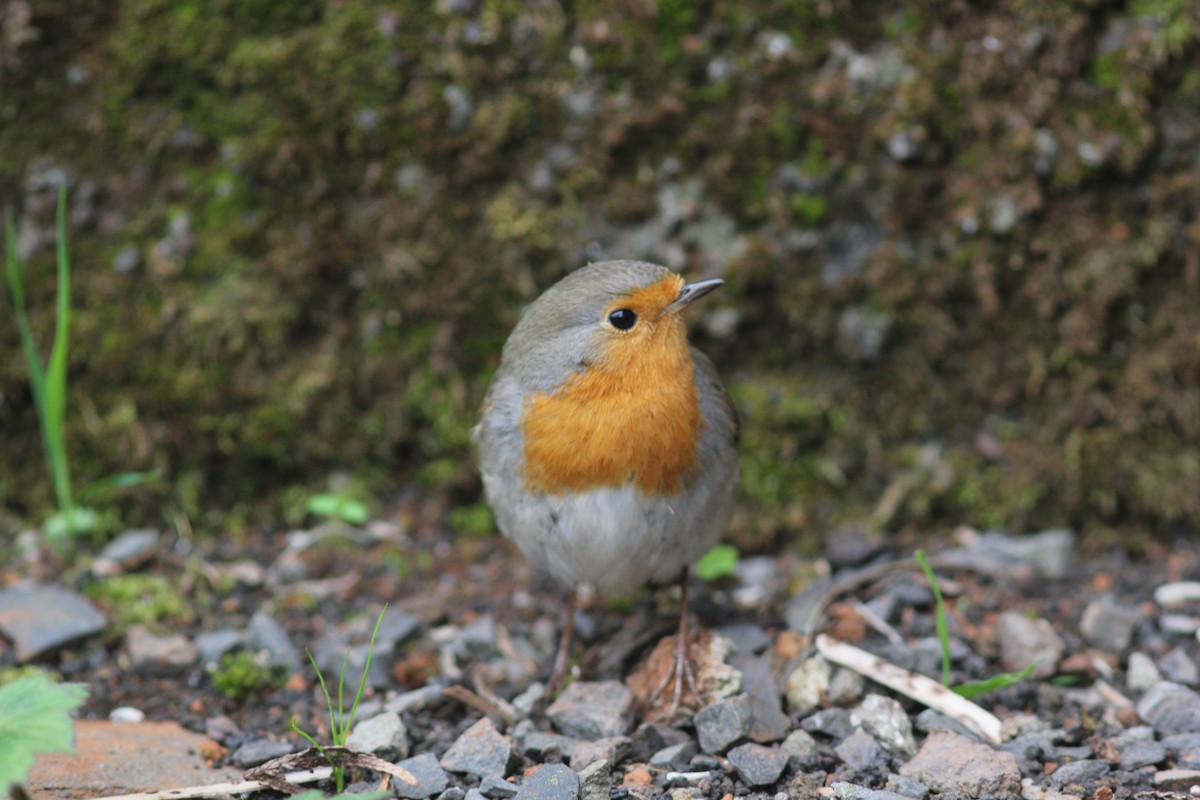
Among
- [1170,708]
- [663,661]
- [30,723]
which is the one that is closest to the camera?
[30,723]

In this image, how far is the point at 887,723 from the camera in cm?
313

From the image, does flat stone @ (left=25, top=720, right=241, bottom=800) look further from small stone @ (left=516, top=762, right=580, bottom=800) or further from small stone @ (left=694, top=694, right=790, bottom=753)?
small stone @ (left=694, top=694, right=790, bottom=753)

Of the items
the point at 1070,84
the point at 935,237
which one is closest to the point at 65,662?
the point at 935,237

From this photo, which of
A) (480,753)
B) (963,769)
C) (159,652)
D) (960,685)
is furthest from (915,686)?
(159,652)

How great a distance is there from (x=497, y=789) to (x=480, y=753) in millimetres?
191

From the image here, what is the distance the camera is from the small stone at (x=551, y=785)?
2.72 metres

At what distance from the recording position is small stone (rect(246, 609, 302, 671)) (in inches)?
146

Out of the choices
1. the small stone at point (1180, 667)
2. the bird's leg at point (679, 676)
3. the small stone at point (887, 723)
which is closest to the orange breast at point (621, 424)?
the bird's leg at point (679, 676)

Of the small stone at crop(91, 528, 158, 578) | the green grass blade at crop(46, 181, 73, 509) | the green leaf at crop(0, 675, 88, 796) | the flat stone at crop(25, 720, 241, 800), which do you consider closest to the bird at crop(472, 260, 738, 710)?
the flat stone at crop(25, 720, 241, 800)

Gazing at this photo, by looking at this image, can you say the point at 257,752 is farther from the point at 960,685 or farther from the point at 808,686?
the point at 960,685

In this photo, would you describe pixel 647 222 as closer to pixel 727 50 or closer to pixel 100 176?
pixel 727 50

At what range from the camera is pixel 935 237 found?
14.2 feet

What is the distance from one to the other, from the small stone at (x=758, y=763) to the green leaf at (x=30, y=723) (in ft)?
5.24

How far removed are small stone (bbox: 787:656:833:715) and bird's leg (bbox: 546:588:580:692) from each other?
0.74m
